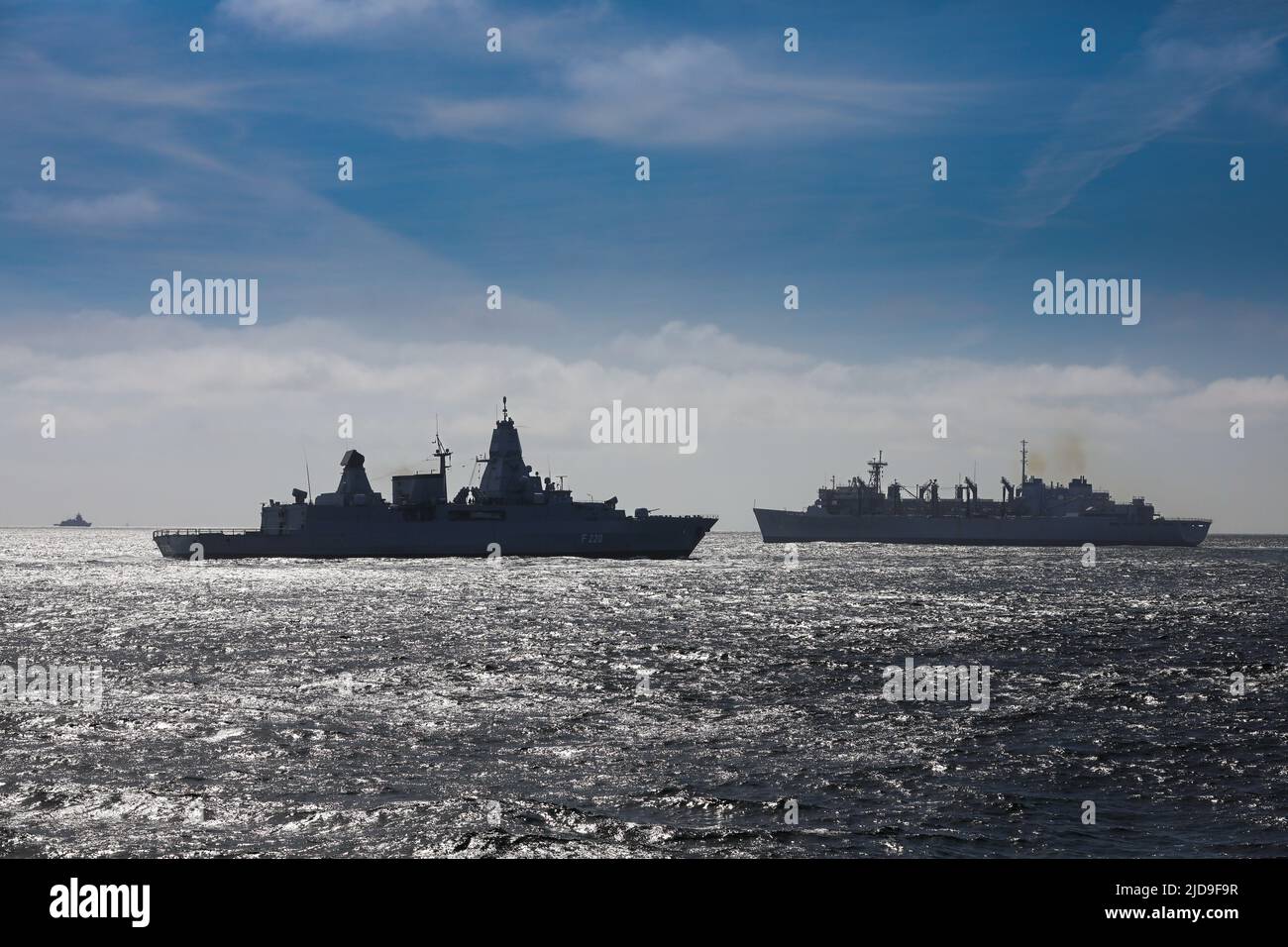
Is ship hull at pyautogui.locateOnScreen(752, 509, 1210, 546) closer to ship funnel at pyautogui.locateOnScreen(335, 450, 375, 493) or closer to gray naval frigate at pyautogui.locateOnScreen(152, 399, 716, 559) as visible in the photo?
gray naval frigate at pyautogui.locateOnScreen(152, 399, 716, 559)

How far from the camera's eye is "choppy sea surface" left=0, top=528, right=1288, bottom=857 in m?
12.9

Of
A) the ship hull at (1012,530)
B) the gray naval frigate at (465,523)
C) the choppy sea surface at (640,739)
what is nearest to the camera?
the choppy sea surface at (640,739)

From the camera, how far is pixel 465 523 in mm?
89250

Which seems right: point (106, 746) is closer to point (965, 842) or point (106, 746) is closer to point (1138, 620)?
point (965, 842)

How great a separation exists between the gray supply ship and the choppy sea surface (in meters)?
109

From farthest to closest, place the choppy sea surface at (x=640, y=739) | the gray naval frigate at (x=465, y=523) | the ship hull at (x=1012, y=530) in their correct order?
1. the ship hull at (x=1012, y=530)
2. the gray naval frigate at (x=465, y=523)
3. the choppy sea surface at (x=640, y=739)

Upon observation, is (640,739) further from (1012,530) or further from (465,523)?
(1012,530)

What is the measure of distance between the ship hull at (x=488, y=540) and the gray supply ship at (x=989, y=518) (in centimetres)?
7103

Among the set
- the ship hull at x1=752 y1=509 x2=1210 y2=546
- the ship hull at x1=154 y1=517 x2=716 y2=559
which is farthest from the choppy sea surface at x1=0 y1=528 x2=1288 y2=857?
the ship hull at x1=752 y1=509 x2=1210 y2=546

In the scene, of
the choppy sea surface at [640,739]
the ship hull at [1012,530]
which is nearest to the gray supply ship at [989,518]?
the ship hull at [1012,530]

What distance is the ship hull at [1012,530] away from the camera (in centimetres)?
14675

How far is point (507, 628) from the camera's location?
39.2 m

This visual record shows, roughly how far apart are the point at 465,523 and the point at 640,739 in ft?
237

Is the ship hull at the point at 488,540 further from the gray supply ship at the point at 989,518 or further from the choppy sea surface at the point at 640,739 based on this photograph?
the gray supply ship at the point at 989,518
